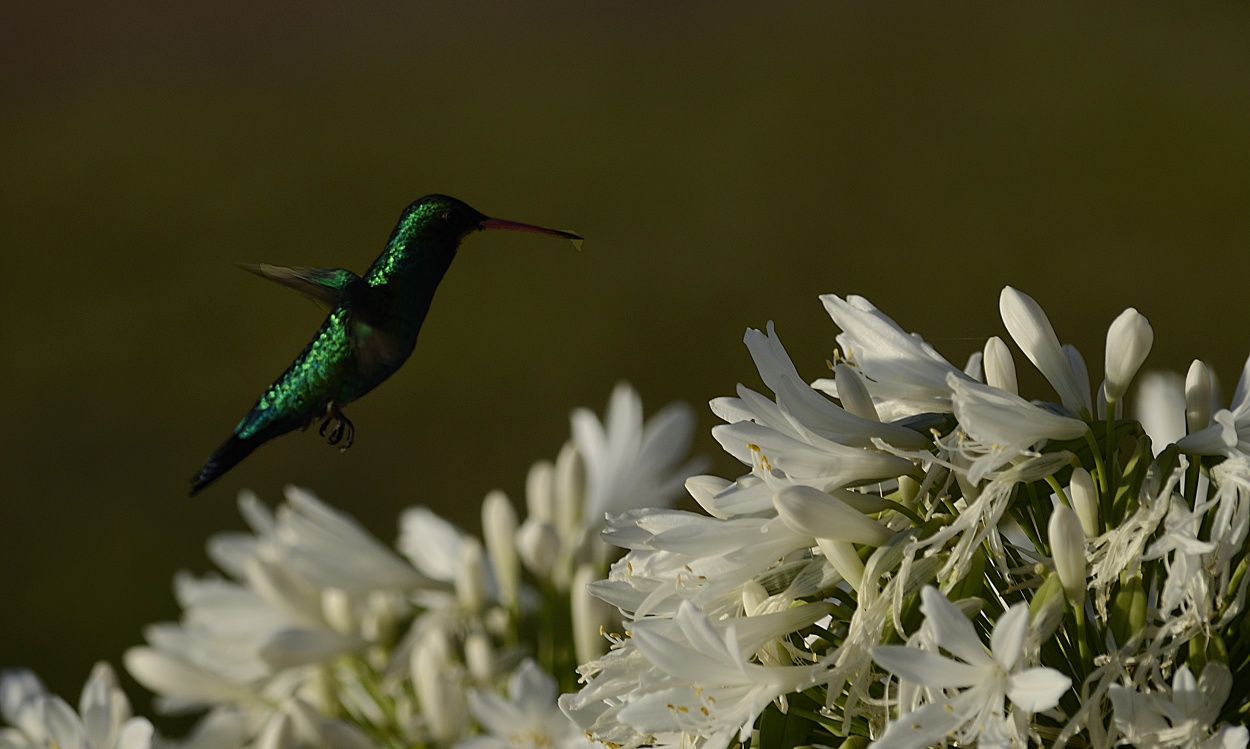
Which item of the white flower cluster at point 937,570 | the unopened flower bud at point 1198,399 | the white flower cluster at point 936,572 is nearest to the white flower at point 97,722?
the white flower cluster at point 937,570

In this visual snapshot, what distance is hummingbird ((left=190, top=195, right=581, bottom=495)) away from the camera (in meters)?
0.79

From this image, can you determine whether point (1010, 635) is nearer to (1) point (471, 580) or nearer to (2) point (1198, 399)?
(2) point (1198, 399)

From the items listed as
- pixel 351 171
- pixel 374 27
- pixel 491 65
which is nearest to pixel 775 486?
pixel 374 27

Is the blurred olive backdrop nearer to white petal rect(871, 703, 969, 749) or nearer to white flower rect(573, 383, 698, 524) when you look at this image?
white flower rect(573, 383, 698, 524)

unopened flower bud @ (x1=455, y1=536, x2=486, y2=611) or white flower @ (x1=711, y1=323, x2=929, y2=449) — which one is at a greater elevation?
white flower @ (x1=711, y1=323, x2=929, y2=449)

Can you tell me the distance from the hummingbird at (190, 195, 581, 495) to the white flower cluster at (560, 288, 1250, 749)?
24cm

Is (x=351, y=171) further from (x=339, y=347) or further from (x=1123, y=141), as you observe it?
(x=1123, y=141)

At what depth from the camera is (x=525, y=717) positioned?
1412 mm

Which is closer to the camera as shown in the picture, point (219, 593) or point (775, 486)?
point (775, 486)

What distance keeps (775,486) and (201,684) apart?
110cm

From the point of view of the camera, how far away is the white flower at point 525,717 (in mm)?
1405

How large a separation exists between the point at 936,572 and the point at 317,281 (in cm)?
45

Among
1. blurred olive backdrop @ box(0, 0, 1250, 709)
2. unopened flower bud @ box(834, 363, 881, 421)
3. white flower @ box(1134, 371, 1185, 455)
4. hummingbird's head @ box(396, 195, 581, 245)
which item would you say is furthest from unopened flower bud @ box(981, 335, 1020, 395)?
blurred olive backdrop @ box(0, 0, 1250, 709)

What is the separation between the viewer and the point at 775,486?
3.08ft
